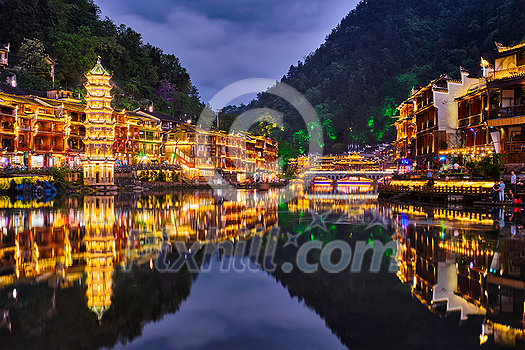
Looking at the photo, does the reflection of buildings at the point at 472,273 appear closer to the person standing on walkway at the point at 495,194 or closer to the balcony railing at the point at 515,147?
the person standing on walkway at the point at 495,194

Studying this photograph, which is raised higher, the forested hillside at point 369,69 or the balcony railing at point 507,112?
the forested hillside at point 369,69

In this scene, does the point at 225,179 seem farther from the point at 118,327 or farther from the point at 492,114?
the point at 118,327

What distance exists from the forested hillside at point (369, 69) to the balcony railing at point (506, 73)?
71.8 meters

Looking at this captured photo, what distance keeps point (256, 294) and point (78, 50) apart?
269 feet

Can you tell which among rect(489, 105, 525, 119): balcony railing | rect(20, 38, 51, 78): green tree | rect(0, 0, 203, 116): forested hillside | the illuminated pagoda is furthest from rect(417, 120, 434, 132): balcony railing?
rect(20, 38, 51, 78): green tree

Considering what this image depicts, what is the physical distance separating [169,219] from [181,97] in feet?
295

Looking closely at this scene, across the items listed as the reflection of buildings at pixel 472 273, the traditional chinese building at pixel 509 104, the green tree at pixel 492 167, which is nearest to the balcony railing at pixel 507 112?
the traditional chinese building at pixel 509 104

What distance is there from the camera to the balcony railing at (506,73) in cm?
3692

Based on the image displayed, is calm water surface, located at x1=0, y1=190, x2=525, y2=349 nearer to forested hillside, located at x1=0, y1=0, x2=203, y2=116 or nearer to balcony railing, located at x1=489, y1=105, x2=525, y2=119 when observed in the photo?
balcony railing, located at x1=489, y1=105, x2=525, y2=119

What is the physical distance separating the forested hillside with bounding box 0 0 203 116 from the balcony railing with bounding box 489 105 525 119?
206 feet

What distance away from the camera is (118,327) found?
22.6ft

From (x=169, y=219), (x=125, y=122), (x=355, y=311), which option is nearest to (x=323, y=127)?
(x=125, y=122)

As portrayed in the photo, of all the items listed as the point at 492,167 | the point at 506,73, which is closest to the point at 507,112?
the point at 506,73

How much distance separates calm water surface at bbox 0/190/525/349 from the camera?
6574 mm
